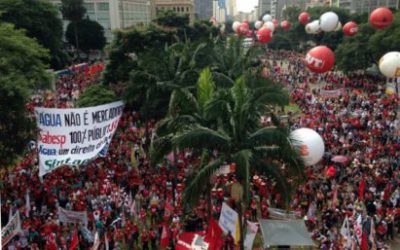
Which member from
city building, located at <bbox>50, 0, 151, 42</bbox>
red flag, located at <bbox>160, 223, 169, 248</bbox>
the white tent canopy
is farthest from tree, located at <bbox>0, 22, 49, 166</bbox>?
city building, located at <bbox>50, 0, 151, 42</bbox>

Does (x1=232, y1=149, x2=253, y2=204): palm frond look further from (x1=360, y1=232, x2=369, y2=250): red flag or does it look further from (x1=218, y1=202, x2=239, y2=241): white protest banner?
(x1=360, y1=232, x2=369, y2=250): red flag

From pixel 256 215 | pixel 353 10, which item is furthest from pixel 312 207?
pixel 353 10

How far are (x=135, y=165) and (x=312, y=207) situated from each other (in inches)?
313

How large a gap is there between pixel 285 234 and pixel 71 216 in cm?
654

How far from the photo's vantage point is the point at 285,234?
10.5m

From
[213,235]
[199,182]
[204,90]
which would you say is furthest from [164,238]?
[204,90]

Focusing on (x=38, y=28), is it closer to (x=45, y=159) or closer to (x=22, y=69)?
(x=22, y=69)

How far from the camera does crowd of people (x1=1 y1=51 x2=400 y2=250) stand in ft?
43.2

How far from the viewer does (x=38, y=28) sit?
147 feet

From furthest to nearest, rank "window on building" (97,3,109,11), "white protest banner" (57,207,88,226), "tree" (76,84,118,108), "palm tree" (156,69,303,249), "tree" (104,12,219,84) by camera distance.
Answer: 1. "window on building" (97,3,109,11)
2. "tree" (104,12,219,84)
3. "tree" (76,84,118,108)
4. "white protest banner" (57,207,88,226)
5. "palm tree" (156,69,303,249)

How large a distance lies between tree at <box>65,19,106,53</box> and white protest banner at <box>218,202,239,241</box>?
59.2 metres

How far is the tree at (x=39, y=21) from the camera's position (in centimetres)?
4400

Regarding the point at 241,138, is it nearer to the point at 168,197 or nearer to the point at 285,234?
the point at 285,234

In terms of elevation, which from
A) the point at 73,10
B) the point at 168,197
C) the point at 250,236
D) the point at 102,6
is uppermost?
the point at 102,6
